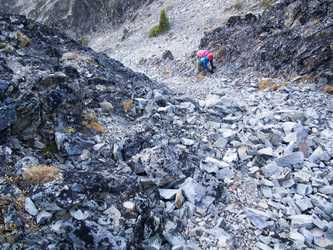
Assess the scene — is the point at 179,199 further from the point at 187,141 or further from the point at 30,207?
the point at 30,207

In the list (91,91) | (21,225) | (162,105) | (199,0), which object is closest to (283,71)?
(162,105)

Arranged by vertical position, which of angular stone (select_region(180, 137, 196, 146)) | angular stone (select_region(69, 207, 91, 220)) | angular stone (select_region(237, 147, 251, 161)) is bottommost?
angular stone (select_region(237, 147, 251, 161))

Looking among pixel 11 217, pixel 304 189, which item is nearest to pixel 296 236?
pixel 304 189

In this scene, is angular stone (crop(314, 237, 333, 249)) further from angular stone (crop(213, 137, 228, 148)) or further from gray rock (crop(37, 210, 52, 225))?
gray rock (crop(37, 210, 52, 225))

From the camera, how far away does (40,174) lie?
11.5ft

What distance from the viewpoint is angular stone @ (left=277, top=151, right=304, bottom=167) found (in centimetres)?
498

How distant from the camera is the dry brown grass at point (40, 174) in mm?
3426

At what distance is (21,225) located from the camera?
283 cm

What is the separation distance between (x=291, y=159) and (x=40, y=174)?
5.50 metres

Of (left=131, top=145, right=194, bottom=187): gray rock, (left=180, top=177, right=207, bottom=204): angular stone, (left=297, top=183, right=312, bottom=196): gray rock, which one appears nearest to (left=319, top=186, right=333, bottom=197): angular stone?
(left=297, top=183, right=312, bottom=196): gray rock

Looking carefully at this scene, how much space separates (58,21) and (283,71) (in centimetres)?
3859

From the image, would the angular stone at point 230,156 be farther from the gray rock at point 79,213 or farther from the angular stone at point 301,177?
the gray rock at point 79,213

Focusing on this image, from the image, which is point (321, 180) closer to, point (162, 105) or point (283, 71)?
point (162, 105)

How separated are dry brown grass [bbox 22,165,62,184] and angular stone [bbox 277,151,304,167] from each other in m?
4.98
